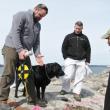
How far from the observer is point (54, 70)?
11.5 m

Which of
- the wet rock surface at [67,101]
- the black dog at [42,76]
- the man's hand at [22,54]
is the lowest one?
the wet rock surface at [67,101]

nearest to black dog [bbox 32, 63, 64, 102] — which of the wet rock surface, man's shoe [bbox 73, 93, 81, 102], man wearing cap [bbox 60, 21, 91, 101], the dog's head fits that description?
the dog's head

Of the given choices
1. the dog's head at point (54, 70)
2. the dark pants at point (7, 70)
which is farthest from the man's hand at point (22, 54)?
the dog's head at point (54, 70)

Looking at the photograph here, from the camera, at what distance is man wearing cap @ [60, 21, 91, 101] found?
12.3m

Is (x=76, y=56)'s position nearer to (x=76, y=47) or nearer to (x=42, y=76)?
(x=76, y=47)

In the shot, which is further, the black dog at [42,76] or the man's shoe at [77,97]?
the man's shoe at [77,97]

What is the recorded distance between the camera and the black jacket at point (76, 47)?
12305mm

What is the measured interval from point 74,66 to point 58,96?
999 millimetres

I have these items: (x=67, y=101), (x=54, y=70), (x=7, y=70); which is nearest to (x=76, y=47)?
(x=54, y=70)

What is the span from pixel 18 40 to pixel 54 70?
2084mm

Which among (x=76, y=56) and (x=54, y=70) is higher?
(x=76, y=56)

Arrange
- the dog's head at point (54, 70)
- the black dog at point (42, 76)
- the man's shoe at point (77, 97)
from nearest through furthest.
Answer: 1. the black dog at point (42, 76)
2. the dog's head at point (54, 70)
3. the man's shoe at point (77, 97)

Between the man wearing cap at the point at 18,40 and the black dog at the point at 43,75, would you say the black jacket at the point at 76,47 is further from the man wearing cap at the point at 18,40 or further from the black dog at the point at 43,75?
the man wearing cap at the point at 18,40

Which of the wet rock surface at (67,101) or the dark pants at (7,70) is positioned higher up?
the dark pants at (7,70)
